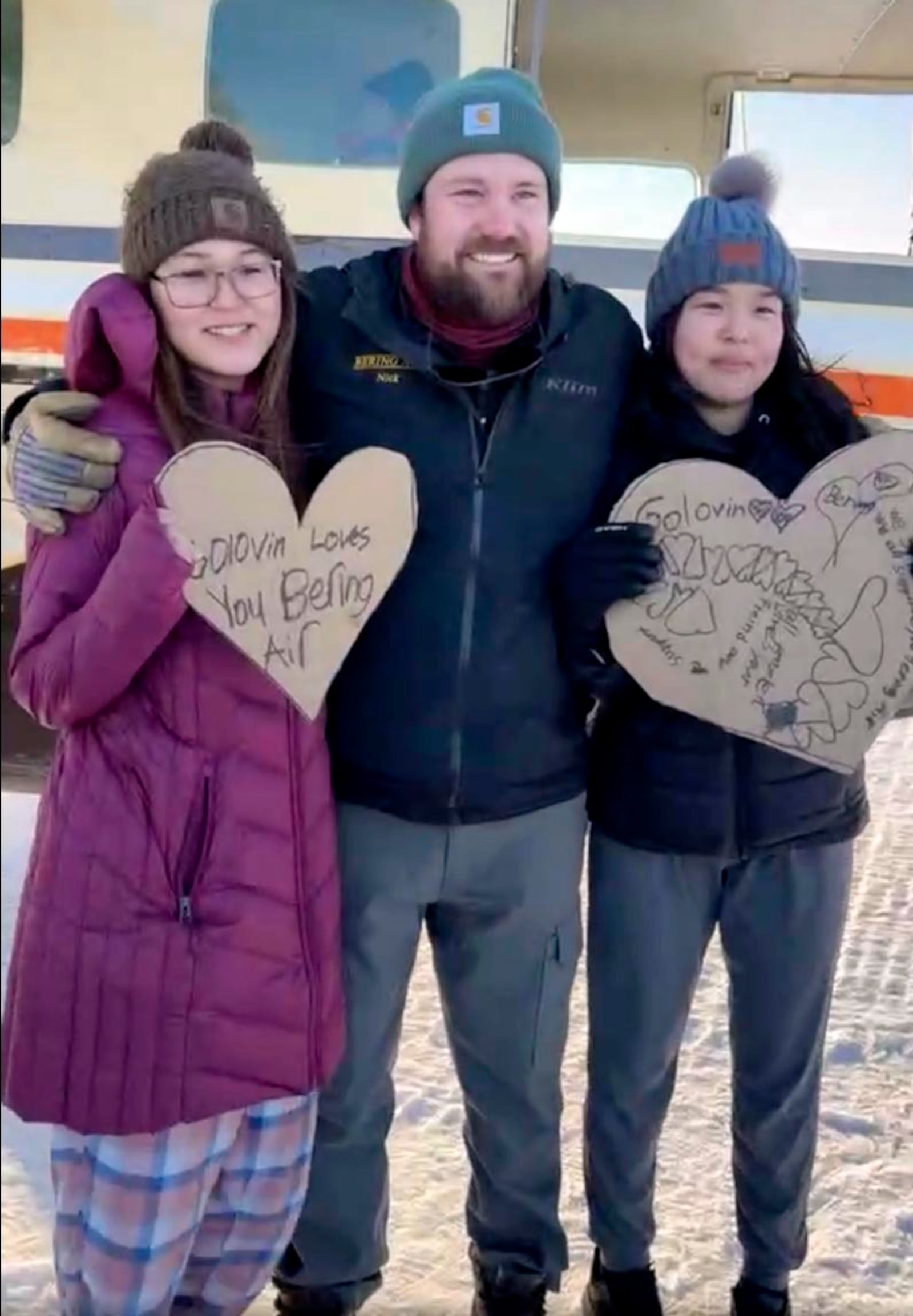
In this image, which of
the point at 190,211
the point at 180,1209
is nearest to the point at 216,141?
the point at 190,211

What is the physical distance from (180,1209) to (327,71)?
241 cm

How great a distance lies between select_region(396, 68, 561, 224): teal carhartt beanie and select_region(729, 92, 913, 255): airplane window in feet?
2.86

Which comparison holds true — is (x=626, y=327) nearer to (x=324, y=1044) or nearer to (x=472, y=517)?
(x=472, y=517)

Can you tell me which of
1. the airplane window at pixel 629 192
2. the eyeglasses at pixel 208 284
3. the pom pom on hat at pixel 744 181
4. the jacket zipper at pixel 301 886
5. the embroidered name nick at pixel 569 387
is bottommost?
the jacket zipper at pixel 301 886

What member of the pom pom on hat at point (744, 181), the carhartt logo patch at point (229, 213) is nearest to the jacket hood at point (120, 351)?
the carhartt logo patch at point (229, 213)

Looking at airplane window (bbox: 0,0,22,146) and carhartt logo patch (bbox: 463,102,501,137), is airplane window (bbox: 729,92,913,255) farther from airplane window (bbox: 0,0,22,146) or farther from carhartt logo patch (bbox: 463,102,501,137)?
airplane window (bbox: 0,0,22,146)

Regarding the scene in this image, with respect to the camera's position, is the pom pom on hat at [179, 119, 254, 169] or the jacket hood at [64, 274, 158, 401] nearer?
the jacket hood at [64, 274, 158, 401]

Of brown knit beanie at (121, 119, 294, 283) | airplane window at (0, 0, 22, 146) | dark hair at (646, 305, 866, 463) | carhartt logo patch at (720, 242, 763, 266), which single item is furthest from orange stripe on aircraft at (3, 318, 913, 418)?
airplane window at (0, 0, 22, 146)

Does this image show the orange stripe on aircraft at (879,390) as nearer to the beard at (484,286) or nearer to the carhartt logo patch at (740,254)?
the carhartt logo patch at (740,254)

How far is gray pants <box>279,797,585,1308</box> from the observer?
1854 mm

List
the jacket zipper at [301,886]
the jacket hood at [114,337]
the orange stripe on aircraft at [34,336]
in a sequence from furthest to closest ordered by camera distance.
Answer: the orange stripe on aircraft at [34,336], the jacket zipper at [301,886], the jacket hood at [114,337]

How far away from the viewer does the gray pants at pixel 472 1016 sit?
1.85 metres

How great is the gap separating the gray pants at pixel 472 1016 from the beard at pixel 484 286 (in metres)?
0.65

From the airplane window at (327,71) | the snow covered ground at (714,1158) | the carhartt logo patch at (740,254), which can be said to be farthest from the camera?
the airplane window at (327,71)
